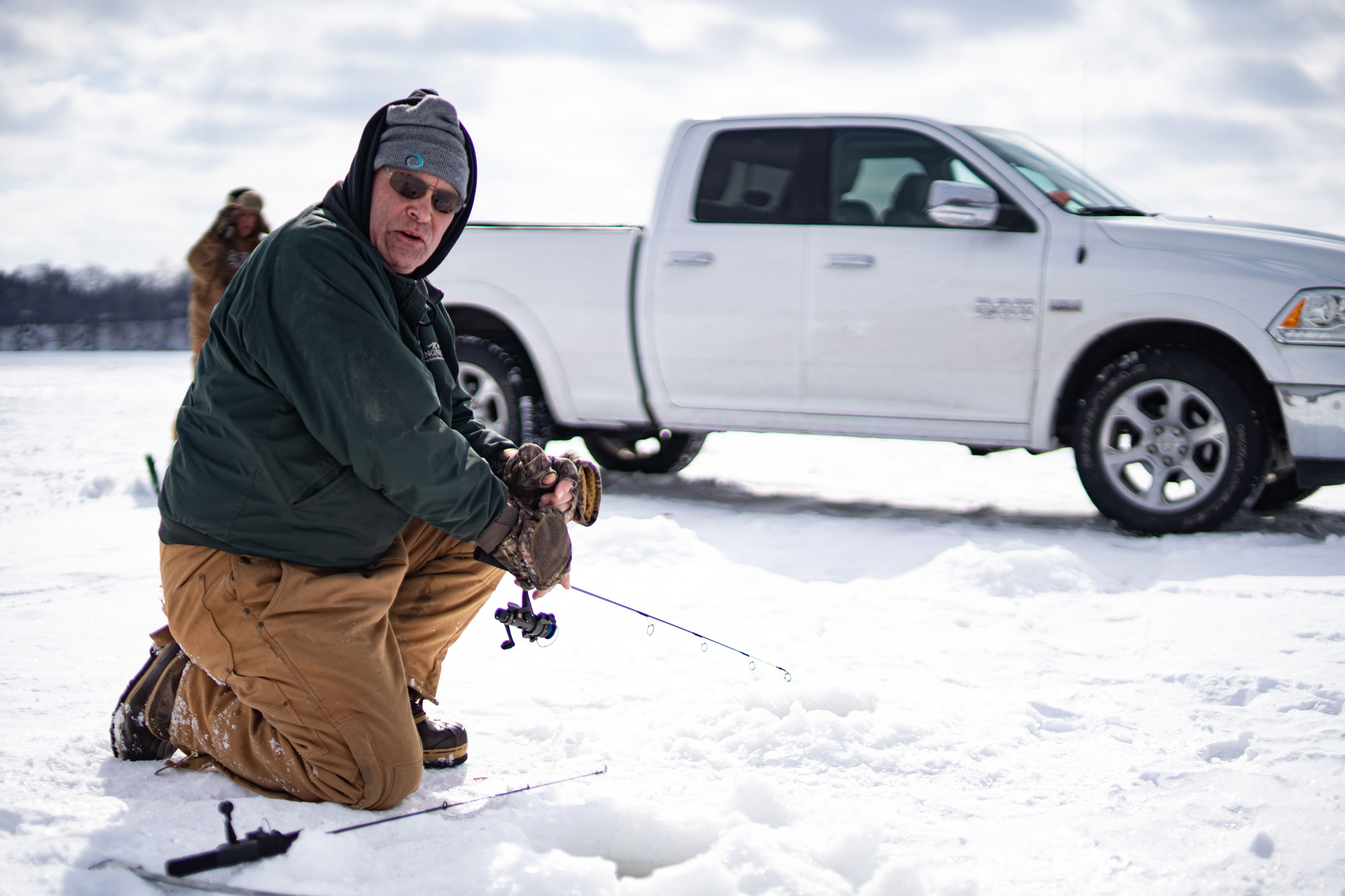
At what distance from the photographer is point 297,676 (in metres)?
2.21

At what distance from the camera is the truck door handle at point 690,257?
5449 millimetres

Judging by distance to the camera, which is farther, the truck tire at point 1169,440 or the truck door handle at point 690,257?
the truck door handle at point 690,257

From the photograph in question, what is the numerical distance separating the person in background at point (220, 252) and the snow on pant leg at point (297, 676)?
4234mm

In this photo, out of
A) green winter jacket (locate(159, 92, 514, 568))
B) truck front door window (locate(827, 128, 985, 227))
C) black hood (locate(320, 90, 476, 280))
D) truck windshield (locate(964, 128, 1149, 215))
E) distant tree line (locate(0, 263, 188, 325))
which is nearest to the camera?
green winter jacket (locate(159, 92, 514, 568))

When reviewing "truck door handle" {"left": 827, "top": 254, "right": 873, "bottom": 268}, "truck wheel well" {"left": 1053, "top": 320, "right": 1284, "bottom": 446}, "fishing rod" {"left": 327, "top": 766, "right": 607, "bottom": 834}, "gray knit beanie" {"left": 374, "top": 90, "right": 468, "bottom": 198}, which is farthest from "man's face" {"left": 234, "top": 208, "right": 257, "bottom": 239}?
"fishing rod" {"left": 327, "top": 766, "right": 607, "bottom": 834}

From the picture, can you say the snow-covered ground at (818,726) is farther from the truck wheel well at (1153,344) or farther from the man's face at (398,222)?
the man's face at (398,222)

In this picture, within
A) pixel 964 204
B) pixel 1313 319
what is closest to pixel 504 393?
pixel 964 204

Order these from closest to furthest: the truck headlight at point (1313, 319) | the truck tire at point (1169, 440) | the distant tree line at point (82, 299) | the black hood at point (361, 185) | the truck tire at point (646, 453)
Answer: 1. the black hood at point (361, 185)
2. the truck headlight at point (1313, 319)
3. the truck tire at point (1169, 440)
4. the truck tire at point (646, 453)
5. the distant tree line at point (82, 299)

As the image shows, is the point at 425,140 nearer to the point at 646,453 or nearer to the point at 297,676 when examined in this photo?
the point at 297,676

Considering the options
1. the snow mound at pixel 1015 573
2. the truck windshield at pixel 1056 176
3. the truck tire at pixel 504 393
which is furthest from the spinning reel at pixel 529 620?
the truck windshield at pixel 1056 176

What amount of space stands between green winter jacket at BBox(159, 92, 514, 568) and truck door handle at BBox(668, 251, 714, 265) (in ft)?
10.5

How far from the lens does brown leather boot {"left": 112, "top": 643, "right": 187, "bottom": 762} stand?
2420mm

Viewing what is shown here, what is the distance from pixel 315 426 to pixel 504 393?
3.65 metres

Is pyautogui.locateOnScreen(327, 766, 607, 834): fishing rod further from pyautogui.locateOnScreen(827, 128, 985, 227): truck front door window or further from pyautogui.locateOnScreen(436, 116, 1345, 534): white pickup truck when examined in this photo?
pyautogui.locateOnScreen(827, 128, 985, 227): truck front door window
